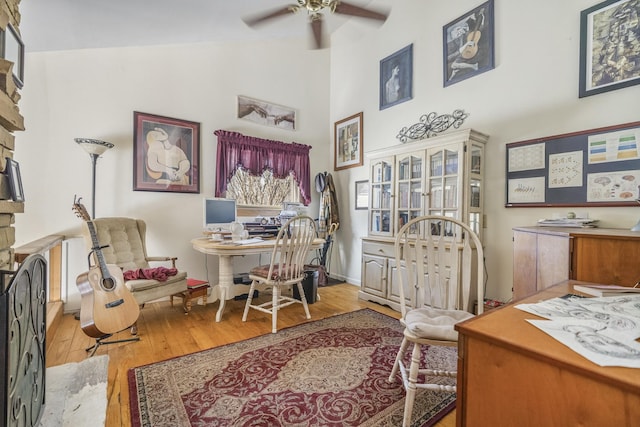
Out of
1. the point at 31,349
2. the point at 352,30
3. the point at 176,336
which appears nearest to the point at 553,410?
the point at 31,349

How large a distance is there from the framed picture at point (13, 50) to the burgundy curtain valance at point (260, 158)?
2.23 metres

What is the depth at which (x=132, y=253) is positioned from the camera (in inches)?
108

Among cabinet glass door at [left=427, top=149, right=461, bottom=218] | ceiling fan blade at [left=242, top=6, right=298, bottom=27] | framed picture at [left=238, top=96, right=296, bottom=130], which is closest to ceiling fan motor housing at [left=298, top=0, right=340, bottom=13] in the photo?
ceiling fan blade at [left=242, top=6, right=298, bottom=27]

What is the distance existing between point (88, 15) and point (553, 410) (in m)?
3.22

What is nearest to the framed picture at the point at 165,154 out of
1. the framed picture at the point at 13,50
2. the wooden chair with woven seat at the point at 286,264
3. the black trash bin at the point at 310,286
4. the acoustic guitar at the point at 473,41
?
the wooden chair with woven seat at the point at 286,264

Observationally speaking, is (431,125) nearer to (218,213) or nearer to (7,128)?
(218,213)

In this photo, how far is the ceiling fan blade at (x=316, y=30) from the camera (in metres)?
2.20

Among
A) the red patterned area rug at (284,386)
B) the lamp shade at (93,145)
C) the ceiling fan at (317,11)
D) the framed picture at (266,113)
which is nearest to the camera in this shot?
the red patterned area rug at (284,386)

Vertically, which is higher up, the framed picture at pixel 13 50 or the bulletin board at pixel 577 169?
the framed picture at pixel 13 50

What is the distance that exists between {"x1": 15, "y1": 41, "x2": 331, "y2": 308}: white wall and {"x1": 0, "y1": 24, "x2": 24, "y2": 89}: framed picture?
1.74 metres

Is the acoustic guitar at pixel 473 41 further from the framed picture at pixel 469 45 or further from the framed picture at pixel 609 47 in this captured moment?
the framed picture at pixel 609 47

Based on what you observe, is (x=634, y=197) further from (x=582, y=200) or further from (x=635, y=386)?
(x=635, y=386)

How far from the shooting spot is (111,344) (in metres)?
2.11

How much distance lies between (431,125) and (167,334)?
329cm
